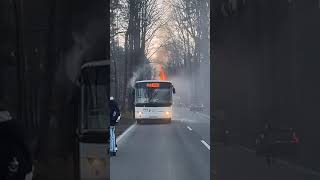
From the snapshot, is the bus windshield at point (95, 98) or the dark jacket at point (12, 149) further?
the bus windshield at point (95, 98)

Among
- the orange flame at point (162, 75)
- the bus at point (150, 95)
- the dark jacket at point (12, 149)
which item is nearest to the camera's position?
the dark jacket at point (12, 149)

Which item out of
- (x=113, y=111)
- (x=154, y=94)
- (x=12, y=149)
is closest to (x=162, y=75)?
(x=154, y=94)

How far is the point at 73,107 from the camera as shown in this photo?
1.82 meters

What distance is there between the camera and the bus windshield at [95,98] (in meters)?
1.82

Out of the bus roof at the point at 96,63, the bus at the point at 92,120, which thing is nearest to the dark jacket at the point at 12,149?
the bus at the point at 92,120

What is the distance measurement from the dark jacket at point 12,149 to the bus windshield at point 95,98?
239 millimetres

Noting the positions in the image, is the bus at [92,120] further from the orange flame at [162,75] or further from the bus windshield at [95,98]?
the orange flame at [162,75]

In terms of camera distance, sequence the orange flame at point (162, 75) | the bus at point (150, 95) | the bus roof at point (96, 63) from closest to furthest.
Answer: the bus roof at point (96, 63), the orange flame at point (162, 75), the bus at point (150, 95)
